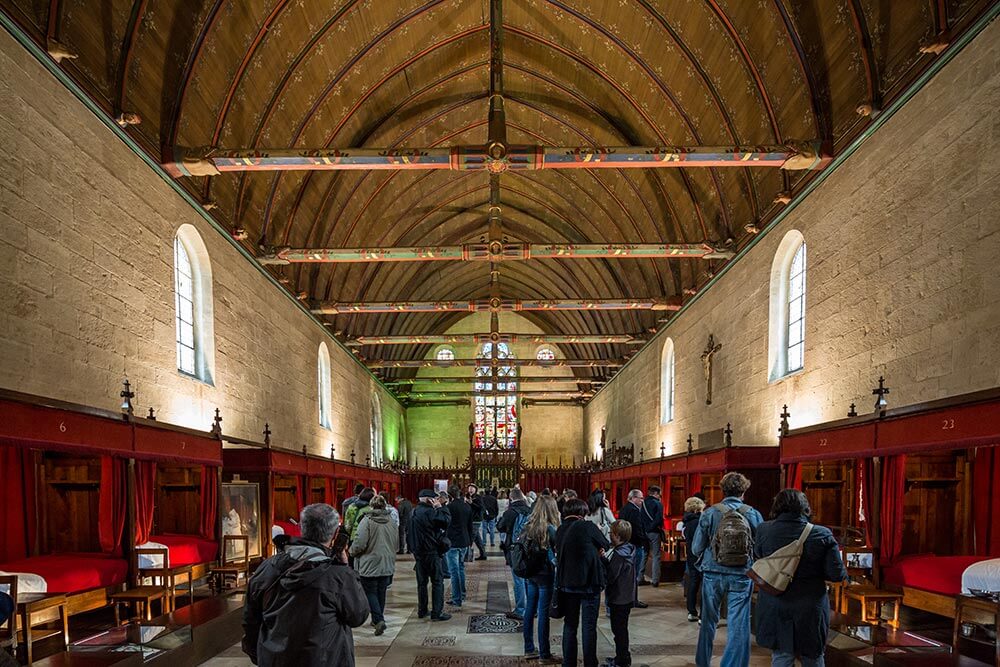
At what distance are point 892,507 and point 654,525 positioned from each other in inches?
150

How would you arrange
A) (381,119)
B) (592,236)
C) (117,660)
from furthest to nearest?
(592,236) < (381,119) < (117,660)

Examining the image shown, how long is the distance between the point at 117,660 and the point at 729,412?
36.7 ft

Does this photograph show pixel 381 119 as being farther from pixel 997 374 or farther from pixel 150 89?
pixel 997 374

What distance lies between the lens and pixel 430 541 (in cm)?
881

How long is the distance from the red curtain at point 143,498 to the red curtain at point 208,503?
1.69m

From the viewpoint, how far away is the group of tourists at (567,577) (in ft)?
11.6

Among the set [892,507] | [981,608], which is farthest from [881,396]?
[981,608]

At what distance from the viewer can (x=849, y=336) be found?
363 inches

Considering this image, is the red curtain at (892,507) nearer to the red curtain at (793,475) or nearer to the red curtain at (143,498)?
the red curtain at (793,475)

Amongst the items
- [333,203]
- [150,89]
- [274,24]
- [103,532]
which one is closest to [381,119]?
[333,203]

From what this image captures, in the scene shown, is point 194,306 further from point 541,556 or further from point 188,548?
point 541,556

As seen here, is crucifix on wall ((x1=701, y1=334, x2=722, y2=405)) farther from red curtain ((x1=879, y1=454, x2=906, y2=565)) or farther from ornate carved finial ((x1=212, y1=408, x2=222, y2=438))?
ornate carved finial ((x1=212, y1=408, x2=222, y2=438))

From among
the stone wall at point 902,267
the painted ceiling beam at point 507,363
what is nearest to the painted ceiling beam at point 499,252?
the stone wall at point 902,267

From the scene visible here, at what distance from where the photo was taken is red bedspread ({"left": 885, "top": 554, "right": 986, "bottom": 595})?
6.63 m
